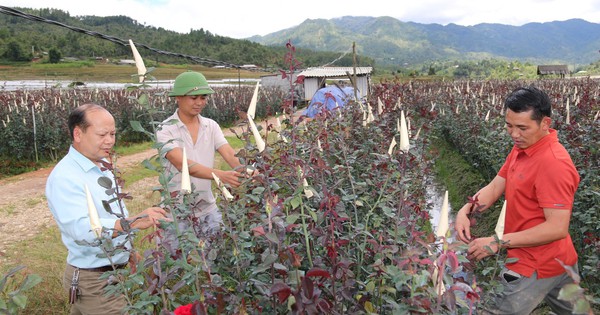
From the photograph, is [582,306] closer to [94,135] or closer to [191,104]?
[94,135]

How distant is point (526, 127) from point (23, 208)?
768cm

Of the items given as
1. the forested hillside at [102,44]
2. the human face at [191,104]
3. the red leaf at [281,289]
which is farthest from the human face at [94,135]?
the forested hillside at [102,44]

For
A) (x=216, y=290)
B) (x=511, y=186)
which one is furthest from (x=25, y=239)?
(x=511, y=186)

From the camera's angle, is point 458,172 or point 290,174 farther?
point 458,172

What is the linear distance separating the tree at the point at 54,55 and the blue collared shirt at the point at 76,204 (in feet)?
160

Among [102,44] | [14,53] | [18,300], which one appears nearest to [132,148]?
[18,300]

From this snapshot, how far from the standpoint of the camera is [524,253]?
237 centimetres

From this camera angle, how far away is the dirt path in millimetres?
5988

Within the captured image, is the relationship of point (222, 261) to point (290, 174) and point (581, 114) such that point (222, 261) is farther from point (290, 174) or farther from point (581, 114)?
point (581, 114)

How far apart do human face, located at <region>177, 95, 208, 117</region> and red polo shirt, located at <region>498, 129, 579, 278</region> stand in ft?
7.02

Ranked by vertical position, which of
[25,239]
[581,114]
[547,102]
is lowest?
[25,239]

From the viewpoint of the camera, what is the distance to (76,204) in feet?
7.00

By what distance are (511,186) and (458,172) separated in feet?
20.6

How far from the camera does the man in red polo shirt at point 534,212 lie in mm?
2160
